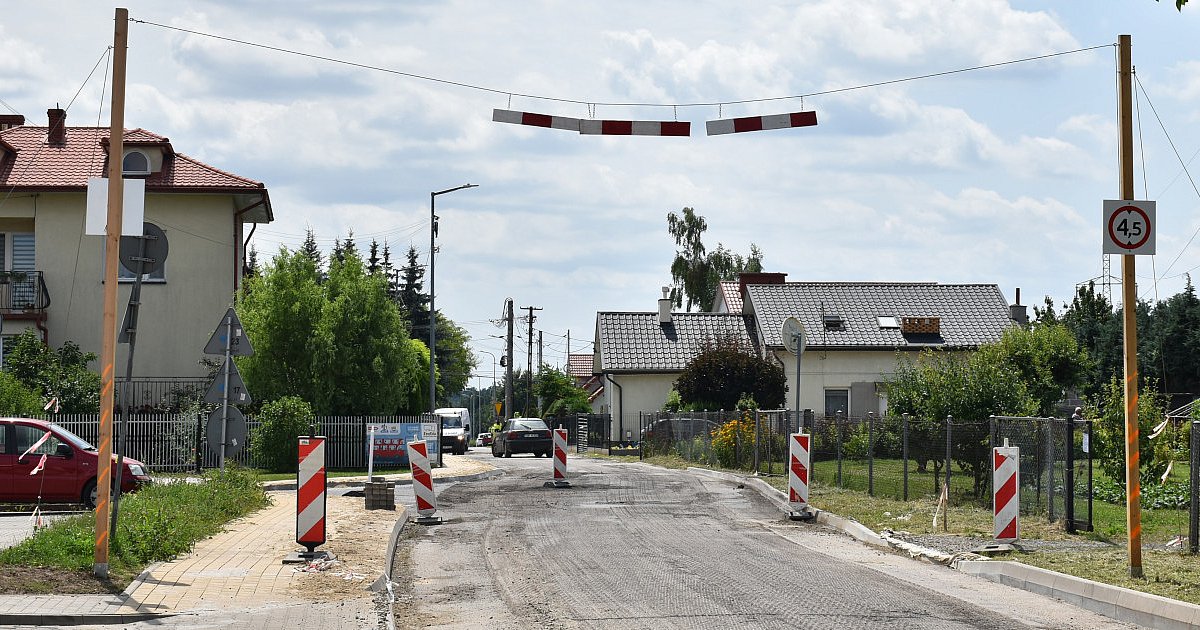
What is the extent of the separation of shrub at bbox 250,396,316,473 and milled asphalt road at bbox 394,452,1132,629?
1184cm

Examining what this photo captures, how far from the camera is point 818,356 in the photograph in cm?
4750

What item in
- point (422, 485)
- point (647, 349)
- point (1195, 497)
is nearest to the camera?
point (1195, 497)

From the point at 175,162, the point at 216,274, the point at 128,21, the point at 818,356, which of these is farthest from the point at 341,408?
the point at 128,21

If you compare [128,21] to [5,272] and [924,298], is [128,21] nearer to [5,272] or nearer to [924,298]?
[5,272]

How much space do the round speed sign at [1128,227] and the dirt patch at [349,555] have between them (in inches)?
302

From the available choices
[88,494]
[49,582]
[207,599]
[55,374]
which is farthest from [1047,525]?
[55,374]

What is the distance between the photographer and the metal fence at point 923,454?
16531 mm

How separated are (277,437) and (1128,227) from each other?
23239 mm

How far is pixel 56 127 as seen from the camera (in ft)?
128

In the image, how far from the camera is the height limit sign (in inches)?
456

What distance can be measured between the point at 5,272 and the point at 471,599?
28732 millimetres

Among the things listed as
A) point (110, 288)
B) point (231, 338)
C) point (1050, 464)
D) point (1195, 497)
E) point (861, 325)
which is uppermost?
point (861, 325)

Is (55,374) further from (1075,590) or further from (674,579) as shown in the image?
(1075,590)

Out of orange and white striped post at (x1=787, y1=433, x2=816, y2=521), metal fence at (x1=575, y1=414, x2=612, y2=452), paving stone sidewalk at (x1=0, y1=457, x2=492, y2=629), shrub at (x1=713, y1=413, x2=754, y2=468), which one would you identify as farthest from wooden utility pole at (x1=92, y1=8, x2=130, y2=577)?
metal fence at (x1=575, y1=414, x2=612, y2=452)
